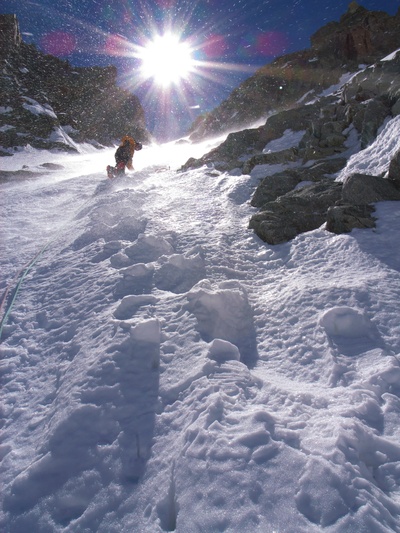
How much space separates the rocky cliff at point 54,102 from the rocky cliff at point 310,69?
67.8 feet

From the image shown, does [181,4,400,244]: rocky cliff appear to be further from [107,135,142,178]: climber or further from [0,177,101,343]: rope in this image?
[0,177,101,343]: rope

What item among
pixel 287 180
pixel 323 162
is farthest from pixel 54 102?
pixel 287 180

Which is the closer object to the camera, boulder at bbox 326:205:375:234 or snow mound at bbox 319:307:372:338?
snow mound at bbox 319:307:372:338

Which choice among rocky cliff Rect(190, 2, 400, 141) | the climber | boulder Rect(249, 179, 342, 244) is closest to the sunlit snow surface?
boulder Rect(249, 179, 342, 244)

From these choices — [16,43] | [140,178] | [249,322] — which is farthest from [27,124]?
[249,322]

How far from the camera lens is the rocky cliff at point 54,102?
125ft

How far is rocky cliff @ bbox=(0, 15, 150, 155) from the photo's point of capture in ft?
125

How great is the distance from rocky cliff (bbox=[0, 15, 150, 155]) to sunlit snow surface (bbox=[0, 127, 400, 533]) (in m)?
→ 31.7

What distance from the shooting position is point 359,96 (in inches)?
615

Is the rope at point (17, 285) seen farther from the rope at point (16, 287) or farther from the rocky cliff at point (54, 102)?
the rocky cliff at point (54, 102)

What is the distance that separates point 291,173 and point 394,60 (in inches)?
660

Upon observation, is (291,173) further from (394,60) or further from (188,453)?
(394,60)

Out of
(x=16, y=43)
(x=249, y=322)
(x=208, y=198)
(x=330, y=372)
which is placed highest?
(x=16, y=43)

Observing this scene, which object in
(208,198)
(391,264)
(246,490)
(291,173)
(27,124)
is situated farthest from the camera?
(27,124)
